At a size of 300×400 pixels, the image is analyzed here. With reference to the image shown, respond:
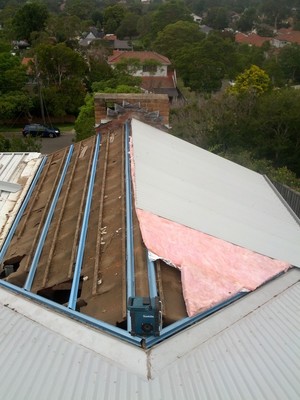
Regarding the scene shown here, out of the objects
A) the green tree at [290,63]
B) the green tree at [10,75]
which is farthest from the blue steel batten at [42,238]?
A: the green tree at [290,63]

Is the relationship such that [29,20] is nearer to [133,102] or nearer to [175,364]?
[133,102]

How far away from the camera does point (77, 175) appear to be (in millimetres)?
7629

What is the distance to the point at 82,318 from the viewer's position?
3.80 metres

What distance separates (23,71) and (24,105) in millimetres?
3271

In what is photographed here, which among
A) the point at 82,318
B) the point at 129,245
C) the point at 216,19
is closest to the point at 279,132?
the point at 129,245

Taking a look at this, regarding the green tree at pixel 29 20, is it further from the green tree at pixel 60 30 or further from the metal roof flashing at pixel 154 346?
the metal roof flashing at pixel 154 346

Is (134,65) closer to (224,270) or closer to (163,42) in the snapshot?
(163,42)

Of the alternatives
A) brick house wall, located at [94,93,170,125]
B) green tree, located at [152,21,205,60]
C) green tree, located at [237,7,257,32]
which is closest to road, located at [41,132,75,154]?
brick house wall, located at [94,93,170,125]

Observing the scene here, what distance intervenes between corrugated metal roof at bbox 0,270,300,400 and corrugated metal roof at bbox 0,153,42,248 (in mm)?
2445

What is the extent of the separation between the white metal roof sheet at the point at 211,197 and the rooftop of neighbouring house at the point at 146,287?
0.11 ft

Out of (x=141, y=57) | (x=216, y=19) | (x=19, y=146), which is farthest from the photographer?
(x=216, y=19)

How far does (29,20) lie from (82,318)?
57377mm

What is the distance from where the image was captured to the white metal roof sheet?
518 centimetres

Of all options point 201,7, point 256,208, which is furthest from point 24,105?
point 201,7
